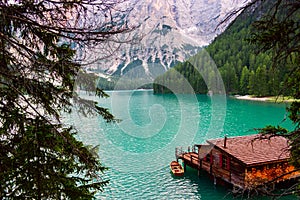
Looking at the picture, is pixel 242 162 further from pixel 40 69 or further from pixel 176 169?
pixel 40 69

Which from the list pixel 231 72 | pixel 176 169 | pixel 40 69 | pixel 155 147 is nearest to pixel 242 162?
pixel 176 169

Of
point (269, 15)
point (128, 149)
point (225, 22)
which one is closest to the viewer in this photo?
point (225, 22)

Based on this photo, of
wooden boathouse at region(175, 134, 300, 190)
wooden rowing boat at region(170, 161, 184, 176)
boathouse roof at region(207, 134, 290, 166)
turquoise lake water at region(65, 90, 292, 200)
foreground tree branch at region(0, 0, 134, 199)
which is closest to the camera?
foreground tree branch at region(0, 0, 134, 199)

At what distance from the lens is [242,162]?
19469 mm

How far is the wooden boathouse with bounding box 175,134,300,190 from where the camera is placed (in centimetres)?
1956

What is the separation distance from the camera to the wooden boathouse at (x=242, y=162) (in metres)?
19.6

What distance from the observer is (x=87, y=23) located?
467cm

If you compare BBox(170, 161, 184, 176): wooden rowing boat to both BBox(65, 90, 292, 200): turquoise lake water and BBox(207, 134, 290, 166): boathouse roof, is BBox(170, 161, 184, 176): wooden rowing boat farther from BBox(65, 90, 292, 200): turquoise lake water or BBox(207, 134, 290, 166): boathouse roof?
BBox(207, 134, 290, 166): boathouse roof

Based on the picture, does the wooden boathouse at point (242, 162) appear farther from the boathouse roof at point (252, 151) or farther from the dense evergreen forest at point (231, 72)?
the dense evergreen forest at point (231, 72)

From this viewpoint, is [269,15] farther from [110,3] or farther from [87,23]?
[87,23]

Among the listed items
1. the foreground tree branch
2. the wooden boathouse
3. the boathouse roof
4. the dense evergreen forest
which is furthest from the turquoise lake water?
the dense evergreen forest

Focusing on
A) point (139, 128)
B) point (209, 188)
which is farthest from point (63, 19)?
point (139, 128)

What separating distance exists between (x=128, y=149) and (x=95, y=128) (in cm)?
1374

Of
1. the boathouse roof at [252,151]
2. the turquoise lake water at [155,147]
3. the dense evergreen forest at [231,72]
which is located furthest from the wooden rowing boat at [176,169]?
the dense evergreen forest at [231,72]
